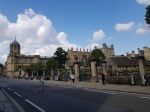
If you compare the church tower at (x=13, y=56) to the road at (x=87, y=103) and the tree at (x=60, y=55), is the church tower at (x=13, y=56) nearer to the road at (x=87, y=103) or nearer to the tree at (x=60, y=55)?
the tree at (x=60, y=55)

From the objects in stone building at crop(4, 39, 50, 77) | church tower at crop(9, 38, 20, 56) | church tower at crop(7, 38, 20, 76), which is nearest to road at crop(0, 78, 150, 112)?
stone building at crop(4, 39, 50, 77)

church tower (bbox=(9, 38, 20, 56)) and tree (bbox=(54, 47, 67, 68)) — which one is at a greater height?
church tower (bbox=(9, 38, 20, 56))

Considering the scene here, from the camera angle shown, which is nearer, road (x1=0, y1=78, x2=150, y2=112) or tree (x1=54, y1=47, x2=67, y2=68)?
road (x1=0, y1=78, x2=150, y2=112)

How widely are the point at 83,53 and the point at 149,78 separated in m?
140

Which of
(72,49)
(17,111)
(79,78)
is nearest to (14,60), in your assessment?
(72,49)

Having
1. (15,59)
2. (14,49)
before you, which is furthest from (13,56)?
(14,49)

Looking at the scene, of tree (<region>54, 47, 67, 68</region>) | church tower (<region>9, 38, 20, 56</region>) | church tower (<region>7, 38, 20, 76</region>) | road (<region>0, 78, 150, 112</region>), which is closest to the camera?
road (<region>0, 78, 150, 112</region>)

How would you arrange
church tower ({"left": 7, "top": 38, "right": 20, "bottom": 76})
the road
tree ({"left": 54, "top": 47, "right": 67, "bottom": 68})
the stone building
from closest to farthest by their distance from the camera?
the road < tree ({"left": 54, "top": 47, "right": 67, "bottom": 68}) < church tower ({"left": 7, "top": 38, "right": 20, "bottom": 76}) < the stone building

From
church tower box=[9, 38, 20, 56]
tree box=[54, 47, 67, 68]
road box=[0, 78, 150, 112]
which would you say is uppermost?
→ church tower box=[9, 38, 20, 56]

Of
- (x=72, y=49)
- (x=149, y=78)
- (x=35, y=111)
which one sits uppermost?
(x=72, y=49)

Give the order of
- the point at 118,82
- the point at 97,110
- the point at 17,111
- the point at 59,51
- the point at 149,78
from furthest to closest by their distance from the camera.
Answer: the point at 59,51 < the point at 118,82 < the point at 149,78 < the point at 17,111 < the point at 97,110

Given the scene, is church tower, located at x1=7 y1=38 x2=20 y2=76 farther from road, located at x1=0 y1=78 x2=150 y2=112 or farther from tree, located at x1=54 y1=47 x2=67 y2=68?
road, located at x1=0 y1=78 x2=150 y2=112

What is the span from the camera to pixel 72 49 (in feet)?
530

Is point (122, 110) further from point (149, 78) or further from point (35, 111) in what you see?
point (149, 78)
